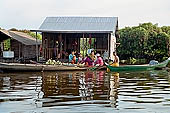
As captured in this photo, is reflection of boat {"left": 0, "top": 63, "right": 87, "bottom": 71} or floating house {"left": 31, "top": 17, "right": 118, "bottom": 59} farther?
floating house {"left": 31, "top": 17, "right": 118, "bottom": 59}

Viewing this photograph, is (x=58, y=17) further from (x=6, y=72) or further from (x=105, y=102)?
(x=105, y=102)

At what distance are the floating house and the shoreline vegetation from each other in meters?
3.27

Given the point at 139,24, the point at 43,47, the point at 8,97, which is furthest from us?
the point at 139,24

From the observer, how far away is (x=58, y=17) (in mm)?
25984

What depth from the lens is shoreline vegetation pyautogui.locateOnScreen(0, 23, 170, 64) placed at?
88.6 ft

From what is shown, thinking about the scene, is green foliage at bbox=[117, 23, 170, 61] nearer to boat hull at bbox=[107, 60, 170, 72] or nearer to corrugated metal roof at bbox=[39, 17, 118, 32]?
corrugated metal roof at bbox=[39, 17, 118, 32]

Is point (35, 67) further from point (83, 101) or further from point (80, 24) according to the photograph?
point (83, 101)

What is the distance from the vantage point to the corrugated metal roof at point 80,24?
2291cm

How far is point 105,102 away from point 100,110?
3.22ft

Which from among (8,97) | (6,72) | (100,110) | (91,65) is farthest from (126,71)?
(100,110)

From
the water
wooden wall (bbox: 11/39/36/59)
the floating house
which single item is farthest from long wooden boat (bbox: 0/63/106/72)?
wooden wall (bbox: 11/39/36/59)

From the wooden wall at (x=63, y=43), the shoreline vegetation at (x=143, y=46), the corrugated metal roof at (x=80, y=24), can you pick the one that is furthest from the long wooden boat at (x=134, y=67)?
the shoreline vegetation at (x=143, y=46)

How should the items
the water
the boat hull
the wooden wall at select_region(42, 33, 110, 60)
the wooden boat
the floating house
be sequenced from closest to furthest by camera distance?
1. the water
2. the wooden boat
3. the boat hull
4. the floating house
5. the wooden wall at select_region(42, 33, 110, 60)

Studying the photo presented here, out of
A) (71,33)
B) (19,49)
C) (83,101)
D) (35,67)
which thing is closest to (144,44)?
(71,33)
